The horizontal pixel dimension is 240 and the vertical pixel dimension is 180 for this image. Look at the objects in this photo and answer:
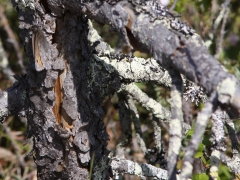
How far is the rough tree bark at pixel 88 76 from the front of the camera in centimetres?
76

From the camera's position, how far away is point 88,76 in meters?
1.18

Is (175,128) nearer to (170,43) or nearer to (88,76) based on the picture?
(170,43)

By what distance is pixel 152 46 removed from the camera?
0.81 m

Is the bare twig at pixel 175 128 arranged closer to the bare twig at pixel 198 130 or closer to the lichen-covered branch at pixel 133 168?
the bare twig at pixel 198 130

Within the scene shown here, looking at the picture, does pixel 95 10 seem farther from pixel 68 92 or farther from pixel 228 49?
pixel 228 49

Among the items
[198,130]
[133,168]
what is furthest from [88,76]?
[198,130]

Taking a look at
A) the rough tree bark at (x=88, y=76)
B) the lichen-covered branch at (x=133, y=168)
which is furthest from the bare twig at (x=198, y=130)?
the lichen-covered branch at (x=133, y=168)

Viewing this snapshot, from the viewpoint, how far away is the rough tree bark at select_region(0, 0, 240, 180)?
756mm

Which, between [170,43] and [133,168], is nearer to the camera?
[170,43]

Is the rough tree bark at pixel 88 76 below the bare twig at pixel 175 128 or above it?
above

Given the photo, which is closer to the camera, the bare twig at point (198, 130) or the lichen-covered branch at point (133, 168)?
the bare twig at point (198, 130)

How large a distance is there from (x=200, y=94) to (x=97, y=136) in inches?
13.2

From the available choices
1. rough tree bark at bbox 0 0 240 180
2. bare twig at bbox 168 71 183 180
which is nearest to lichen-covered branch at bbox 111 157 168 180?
rough tree bark at bbox 0 0 240 180

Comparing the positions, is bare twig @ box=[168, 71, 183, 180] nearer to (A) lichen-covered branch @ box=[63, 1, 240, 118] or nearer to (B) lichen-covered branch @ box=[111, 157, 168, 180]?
(A) lichen-covered branch @ box=[63, 1, 240, 118]
